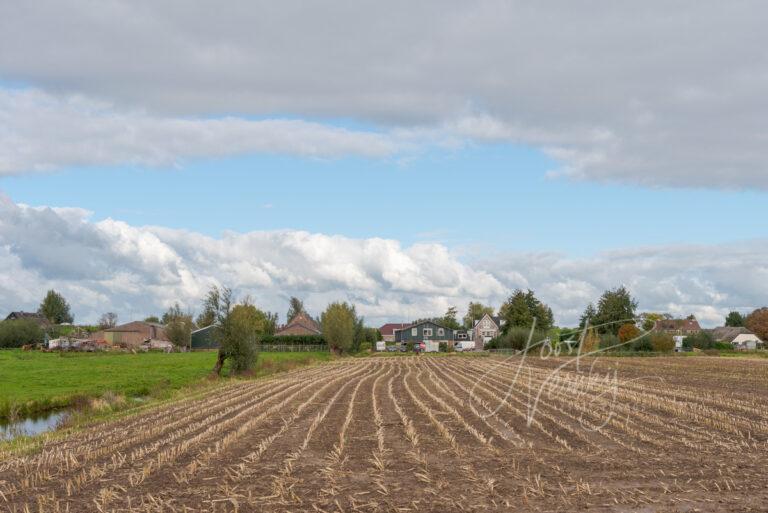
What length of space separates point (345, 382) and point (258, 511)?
30395 millimetres

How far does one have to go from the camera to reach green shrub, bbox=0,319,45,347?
114 meters

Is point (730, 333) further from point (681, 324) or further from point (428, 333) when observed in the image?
point (428, 333)

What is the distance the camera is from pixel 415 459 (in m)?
16.0

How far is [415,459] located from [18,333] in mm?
116523

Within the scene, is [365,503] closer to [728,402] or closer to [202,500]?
[202,500]

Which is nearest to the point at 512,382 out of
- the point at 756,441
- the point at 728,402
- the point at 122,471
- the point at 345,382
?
the point at 345,382

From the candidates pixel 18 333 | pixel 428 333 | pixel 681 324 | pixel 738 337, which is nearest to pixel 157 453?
pixel 18 333

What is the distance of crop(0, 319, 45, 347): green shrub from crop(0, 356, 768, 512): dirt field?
9974 cm

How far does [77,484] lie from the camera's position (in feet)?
46.4

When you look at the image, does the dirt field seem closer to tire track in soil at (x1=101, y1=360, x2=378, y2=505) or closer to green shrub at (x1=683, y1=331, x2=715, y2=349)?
tire track in soil at (x1=101, y1=360, x2=378, y2=505)

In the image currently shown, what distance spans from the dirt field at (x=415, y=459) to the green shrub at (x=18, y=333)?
9974 centimetres

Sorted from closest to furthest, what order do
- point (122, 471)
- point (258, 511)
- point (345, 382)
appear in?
1. point (258, 511)
2. point (122, 471)
3. point (345, 382)

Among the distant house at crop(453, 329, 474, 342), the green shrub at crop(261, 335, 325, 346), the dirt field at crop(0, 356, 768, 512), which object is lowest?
the dirt field at crop(0, 356, 768, 512)

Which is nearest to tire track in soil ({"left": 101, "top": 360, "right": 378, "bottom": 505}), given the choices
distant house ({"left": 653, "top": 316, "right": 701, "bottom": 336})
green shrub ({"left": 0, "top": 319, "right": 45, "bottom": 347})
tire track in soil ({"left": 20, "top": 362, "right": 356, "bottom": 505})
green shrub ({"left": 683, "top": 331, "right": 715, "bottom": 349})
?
tire track in soil ({"left": 20, "top": 362, "right": 356, "bottom": 505})
